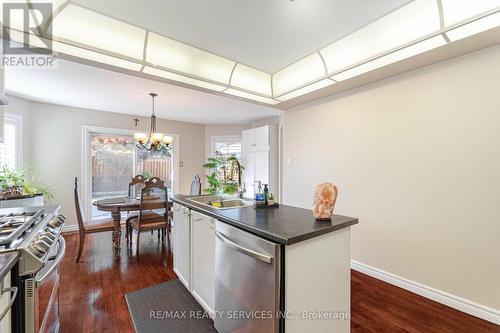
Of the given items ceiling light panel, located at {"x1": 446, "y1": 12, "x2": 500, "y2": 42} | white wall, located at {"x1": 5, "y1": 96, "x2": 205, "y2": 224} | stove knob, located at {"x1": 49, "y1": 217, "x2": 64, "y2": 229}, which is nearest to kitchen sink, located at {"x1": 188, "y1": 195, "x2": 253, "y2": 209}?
stove knob, located at {"x1": 49, "y1": 217, "x2": 64, "y2": 229}

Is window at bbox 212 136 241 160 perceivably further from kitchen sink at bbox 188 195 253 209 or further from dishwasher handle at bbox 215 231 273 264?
dishwasher handle at bbox 215 231 273 264

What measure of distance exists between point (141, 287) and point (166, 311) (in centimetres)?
55

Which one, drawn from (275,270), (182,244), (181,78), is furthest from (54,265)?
(181,78)

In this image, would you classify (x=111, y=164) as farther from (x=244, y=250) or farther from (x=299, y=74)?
(x=244, y=250)

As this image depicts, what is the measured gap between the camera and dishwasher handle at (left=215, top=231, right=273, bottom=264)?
3.94 feet

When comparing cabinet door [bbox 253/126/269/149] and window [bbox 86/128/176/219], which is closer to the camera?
window [bbox 86/128/176/219]

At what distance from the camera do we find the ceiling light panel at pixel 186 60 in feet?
6.81

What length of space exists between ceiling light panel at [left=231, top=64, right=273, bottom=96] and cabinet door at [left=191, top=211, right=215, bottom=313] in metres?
1.68

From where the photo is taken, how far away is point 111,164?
470cm

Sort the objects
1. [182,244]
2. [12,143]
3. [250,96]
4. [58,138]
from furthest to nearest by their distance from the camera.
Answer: [58,138] → [12,143] → [250,96] → [182,244]

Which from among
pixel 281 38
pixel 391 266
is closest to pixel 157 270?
pixel 391 266

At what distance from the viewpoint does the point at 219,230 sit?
1.61 m

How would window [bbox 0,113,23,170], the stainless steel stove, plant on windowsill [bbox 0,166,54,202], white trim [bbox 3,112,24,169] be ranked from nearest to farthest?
the stainless steel stove < plant on windowsill [bbox 0,166,54,202] < window [bbox 0,113,23,170] < white trim [bbox 3,112,24,169]

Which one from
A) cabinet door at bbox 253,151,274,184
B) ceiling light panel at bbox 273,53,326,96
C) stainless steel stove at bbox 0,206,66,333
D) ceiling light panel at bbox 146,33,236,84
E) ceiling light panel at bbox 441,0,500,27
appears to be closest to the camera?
stainless steel stove at bbox 0,206,66,333
